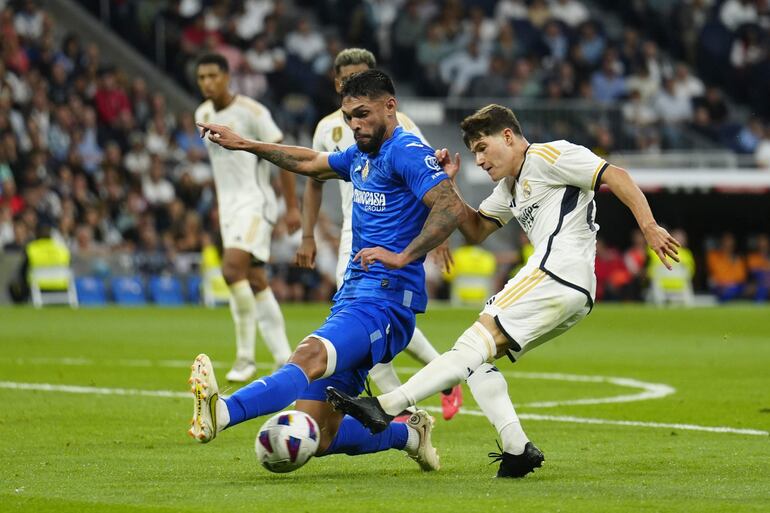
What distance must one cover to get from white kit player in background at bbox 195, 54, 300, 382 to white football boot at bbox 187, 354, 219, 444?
244 inches

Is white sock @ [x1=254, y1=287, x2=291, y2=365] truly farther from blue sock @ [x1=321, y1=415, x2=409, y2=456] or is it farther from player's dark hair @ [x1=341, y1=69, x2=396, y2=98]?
player's dark hair @ [x1=341, y1=69, x2=396, y2=98]

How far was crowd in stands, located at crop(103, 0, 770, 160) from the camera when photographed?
31.4 meters

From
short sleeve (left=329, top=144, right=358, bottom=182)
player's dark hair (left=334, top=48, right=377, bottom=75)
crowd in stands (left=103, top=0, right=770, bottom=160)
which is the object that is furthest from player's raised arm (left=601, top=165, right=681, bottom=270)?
crowd in stands (left=103, top=0, right=770, bottom=160)

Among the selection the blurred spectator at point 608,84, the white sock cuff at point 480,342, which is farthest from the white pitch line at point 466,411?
the blurred spectator at point 608,84

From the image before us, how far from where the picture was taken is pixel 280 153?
330 inches

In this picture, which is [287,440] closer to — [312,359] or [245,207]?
[312,359]

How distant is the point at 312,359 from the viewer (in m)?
7.39

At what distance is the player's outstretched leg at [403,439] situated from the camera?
7.90 metres

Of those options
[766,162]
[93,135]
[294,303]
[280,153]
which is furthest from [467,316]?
[280,153]

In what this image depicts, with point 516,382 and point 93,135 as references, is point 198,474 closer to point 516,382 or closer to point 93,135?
point 516,382

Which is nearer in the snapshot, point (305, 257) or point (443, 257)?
point (443, 257)

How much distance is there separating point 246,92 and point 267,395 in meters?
23.5

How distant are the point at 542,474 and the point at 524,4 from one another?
2847 cm

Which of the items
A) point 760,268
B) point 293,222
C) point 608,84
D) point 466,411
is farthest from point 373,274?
point 608,84
